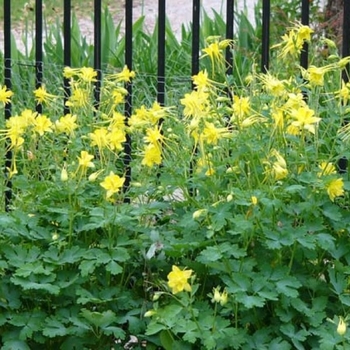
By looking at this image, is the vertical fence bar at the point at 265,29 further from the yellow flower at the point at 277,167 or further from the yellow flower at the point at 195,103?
the yellow flower at the point at 277,167

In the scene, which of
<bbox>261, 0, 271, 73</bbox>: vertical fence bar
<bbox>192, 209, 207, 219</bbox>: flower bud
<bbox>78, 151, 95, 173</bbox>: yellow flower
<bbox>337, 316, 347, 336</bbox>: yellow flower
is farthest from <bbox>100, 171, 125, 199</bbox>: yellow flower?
<bbox>261, 0, 271, 73</bbox>: vertical fence bar

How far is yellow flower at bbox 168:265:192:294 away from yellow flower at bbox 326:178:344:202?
0.41m

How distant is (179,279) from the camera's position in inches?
103

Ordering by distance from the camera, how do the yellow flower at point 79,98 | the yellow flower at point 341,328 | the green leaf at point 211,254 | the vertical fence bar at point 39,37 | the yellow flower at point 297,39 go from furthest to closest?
1. the vertical fence bar at point 39,37
2. the yellow flower at point 79,98
3. the yellow flower at point 297,39
4. the green leaf at point 211,254
5. the yellow flower at point 341,328

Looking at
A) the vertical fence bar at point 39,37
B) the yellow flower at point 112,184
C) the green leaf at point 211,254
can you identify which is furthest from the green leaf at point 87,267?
the vertical fence bar at point 39,37

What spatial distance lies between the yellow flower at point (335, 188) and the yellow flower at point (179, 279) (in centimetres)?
41

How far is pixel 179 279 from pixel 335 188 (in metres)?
0.46

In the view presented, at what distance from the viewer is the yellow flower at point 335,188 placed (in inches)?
108

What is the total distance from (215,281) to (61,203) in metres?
0.46

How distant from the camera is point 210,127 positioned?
9.36 ft

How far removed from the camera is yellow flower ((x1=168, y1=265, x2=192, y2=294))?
2.62 meters

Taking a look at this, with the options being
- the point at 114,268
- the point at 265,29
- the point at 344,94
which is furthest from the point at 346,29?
the point at 114,268

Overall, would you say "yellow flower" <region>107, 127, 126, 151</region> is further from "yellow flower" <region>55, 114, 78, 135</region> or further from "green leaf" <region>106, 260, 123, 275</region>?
"green leaf" <region>106, 260, 123, 275</region>

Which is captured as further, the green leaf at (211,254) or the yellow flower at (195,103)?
the yellow flower at (195,103)
